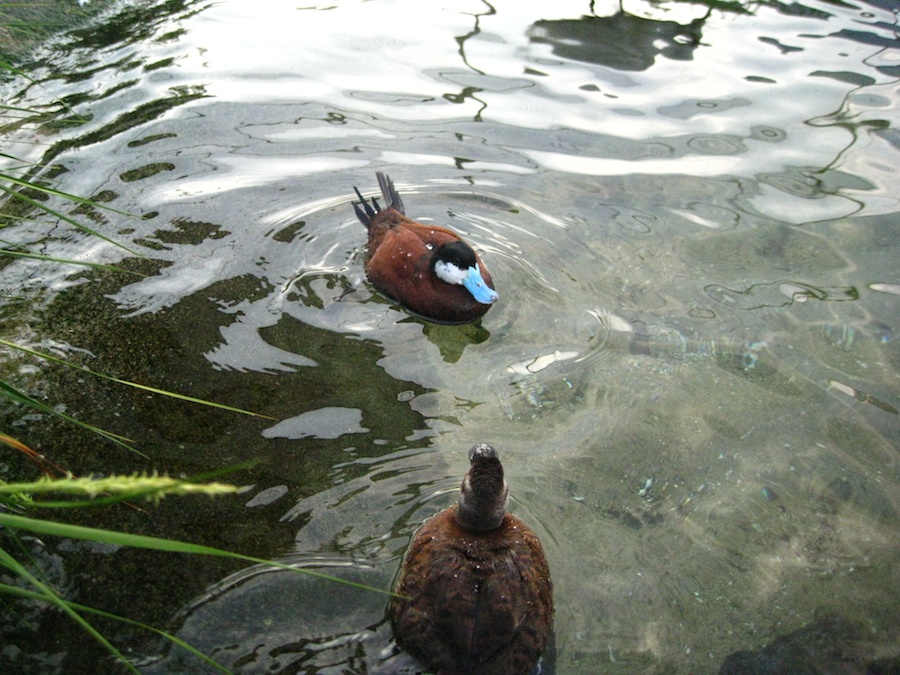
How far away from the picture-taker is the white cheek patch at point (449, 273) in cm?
443

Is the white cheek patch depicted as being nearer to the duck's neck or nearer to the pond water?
the pond water

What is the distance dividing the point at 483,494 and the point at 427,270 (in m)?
2.01

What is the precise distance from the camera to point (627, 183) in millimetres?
5598

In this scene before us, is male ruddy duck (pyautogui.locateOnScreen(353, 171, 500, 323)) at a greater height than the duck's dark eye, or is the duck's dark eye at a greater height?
the duck's dark eye

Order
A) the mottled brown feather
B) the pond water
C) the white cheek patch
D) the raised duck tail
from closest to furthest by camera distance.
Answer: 1. the mottled brown feather
2. the pond water
3. the white cheek patch
4. the raised duck tail

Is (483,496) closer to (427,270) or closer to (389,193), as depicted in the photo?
(427,270)

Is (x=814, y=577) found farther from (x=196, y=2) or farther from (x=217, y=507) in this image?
(x=196, y=2)

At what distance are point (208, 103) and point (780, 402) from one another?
4.86m

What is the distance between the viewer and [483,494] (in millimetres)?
2873

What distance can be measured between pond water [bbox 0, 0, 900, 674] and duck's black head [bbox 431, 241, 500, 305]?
9.6 inches

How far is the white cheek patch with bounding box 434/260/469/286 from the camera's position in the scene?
4.43m

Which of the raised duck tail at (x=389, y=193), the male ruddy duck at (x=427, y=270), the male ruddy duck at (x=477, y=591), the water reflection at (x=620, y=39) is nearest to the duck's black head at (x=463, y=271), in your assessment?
the male ruddy duck at (x=427, y=270)

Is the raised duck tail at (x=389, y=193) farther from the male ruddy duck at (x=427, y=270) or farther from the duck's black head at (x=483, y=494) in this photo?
the duck's black head at (x=483, y=494)

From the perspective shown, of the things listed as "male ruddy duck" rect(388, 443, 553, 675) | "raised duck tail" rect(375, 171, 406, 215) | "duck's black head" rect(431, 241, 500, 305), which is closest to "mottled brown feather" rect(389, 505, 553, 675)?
"male ruddy duck" rect(388, 443, 553, 675)
